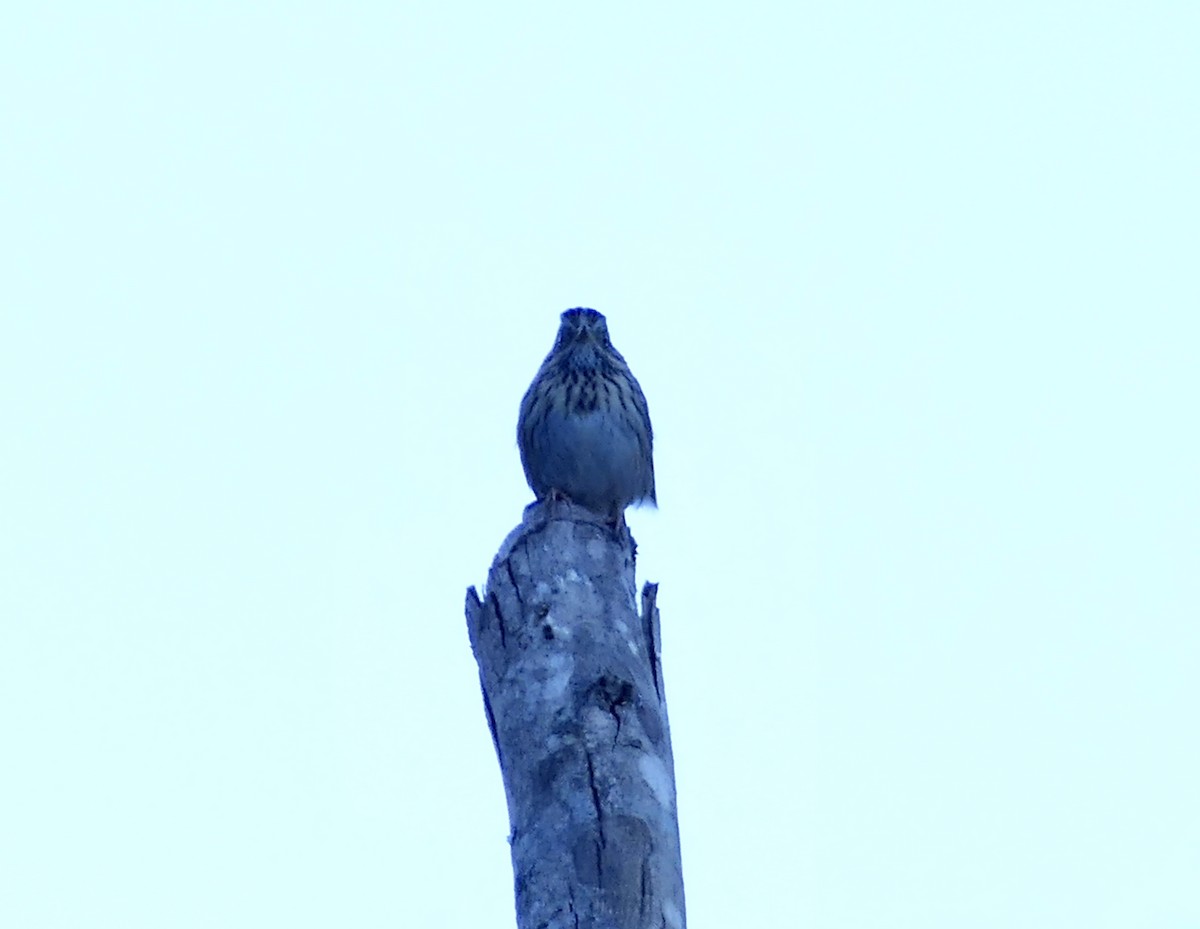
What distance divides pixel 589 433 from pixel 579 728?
16.1 ft

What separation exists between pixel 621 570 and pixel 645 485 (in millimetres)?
4442

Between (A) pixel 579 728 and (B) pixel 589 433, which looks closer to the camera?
(A) pixel 579 728

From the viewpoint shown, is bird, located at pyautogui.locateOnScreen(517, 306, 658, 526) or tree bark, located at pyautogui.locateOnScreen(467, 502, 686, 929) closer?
tree bark, located at pyautogui.locateOnScreen(467, 502, 686, 929)

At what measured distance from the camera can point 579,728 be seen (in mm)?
4543

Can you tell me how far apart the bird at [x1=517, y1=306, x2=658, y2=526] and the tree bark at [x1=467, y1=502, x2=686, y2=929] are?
3.93 meters

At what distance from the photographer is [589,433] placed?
937 cm

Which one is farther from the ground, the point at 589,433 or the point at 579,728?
the point at 589,433

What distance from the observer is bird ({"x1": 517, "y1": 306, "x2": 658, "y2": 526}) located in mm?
9383

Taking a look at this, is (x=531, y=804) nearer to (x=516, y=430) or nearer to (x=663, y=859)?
(x=663, y=859)

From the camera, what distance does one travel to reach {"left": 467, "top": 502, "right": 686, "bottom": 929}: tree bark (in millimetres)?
4230

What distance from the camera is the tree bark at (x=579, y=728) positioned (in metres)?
4.23

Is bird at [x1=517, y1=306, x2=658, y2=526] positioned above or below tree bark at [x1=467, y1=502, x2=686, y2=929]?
above

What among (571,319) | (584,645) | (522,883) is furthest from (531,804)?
(571,319)

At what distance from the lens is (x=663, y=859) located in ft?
14.2
